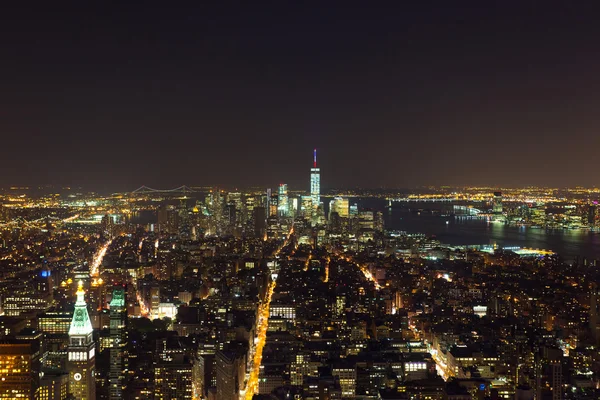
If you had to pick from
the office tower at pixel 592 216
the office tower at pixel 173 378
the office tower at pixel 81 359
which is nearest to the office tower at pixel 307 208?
the office tower at pixel 592 216

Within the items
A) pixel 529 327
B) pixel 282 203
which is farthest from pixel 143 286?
pixel 282 203

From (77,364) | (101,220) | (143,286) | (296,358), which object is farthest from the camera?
(101,220)

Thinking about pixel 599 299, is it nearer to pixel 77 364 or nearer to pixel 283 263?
pixel 77 364

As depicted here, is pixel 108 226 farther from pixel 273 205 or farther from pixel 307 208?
pixel 307 208

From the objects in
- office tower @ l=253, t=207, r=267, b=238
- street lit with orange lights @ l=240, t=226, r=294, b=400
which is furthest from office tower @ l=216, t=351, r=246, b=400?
office tower @ l=253, t=207, r=267, b=238

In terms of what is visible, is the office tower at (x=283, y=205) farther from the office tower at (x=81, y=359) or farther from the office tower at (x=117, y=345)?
the office tower at (x=81, y=359)

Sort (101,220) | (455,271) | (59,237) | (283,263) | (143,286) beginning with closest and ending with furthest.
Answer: (143,286), (455,271), (283,263), (59,237), (101,220)

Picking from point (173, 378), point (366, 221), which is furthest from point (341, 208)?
point (173, 378)
